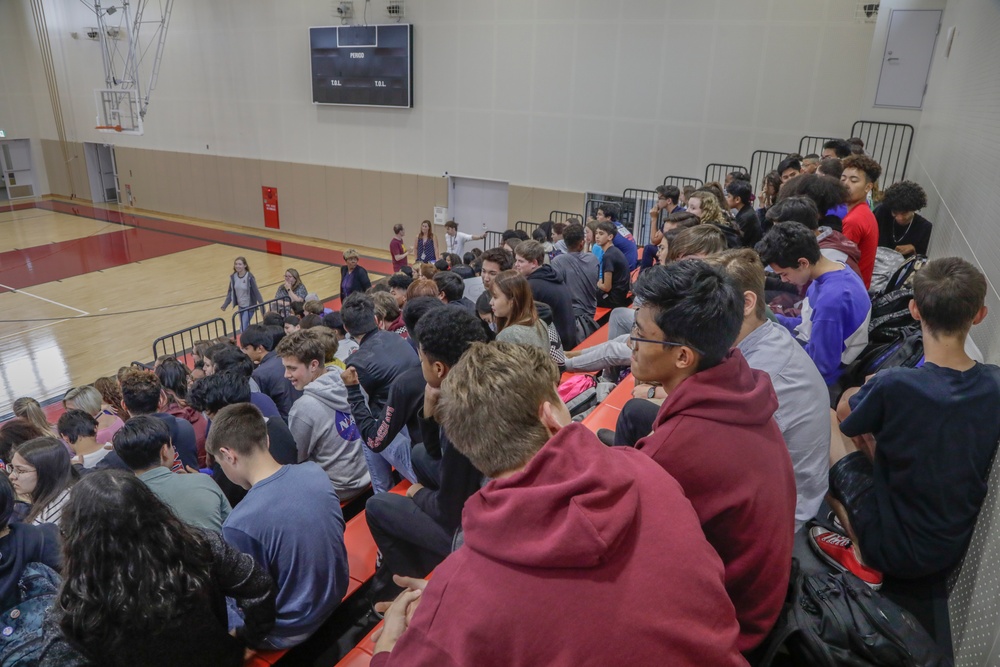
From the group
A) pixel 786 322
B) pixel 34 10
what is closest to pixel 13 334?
pixel 786 322

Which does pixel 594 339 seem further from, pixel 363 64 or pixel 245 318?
pixel 363 64

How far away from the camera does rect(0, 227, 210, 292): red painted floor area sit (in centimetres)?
1498

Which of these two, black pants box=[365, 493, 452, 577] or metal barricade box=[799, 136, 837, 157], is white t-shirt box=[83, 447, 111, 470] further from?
metal barricade box=[799, 136, 837, 157]

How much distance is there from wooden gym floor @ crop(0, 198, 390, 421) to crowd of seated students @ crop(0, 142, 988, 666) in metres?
7.66

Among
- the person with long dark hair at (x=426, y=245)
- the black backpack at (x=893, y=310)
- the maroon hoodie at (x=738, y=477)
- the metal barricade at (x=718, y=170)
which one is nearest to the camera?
the maroon hoodie at (x=738, y=477)

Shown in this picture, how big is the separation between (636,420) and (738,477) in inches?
32.6

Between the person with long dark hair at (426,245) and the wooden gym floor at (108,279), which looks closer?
the wooden gym floor at (108,279)

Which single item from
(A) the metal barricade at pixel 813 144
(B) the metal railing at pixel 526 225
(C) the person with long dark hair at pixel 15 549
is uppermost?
(A) the metal barricade at pixel 813 144

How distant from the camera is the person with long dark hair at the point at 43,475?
130 inches

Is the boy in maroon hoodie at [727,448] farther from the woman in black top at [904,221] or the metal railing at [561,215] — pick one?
the metal railing at [561,215]

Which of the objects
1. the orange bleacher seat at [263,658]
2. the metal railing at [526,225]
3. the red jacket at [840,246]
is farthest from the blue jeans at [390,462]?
the metal railing at [526,225]

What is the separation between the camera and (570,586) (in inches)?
42.8

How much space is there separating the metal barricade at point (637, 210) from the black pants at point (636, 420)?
1026 centimetres

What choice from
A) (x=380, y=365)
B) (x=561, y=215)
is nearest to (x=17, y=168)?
(x=561, y=215)
